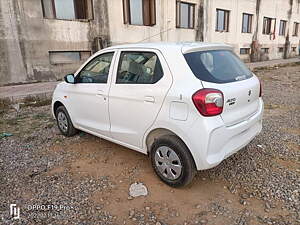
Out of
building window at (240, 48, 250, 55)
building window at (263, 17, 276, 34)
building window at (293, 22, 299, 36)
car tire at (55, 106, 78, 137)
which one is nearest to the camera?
car tire at (55, 106, 78, 137)

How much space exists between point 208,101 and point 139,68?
3.34 ft

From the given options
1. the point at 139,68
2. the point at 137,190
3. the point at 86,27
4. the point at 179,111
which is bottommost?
the point at 137,190

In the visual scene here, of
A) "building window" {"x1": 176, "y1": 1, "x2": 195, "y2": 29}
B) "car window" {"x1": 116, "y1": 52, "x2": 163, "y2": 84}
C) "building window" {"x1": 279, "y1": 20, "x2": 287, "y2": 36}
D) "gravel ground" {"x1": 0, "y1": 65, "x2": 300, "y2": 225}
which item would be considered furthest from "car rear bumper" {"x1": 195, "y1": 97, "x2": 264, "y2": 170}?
"building window" {"x1": 279, "y1": 20, "x2": 287, "y2": 36}

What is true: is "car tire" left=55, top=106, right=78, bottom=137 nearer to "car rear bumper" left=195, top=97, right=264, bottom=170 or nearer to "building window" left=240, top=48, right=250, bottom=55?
"car rear bumper" left=195, top=97, right=264, bottom=170

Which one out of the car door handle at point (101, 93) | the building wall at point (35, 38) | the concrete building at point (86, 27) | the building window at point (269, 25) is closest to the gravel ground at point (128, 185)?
the car door handle at point (101, 93)

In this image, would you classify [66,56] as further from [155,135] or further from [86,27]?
[155,135]

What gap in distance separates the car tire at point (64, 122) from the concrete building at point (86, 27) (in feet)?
19.4

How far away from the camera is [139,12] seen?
38.2 feet

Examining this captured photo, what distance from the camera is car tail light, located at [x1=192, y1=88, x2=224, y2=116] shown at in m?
2.11

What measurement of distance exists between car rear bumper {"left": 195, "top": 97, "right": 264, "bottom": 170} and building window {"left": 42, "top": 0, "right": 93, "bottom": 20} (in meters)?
9.34

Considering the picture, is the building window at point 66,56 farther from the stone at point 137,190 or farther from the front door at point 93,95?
the stone at point 137,190

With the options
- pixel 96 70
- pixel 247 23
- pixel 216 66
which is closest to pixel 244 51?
pixel 247 23

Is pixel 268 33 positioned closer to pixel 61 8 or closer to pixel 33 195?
pixel 61 8

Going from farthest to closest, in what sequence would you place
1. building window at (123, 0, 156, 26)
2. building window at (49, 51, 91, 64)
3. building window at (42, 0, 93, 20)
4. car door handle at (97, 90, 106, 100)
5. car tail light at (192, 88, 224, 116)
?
building window at (123, 0, 156, 26), building window at (49, 51, 91, 64), building window at (42, 0, 93, 20), car door handle at (97, 90, 106, 100), car tail light at (192, 88, 224, 116)
